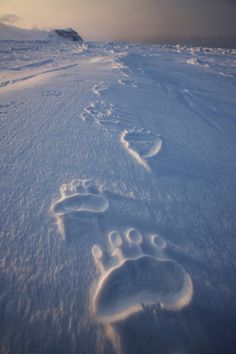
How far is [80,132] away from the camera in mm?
1712

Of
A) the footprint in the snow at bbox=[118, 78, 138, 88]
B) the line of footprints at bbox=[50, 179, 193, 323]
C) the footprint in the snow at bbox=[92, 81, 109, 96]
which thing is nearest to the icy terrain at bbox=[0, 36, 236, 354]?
the line of footprints at bbox=[50, 179, 193, 323]

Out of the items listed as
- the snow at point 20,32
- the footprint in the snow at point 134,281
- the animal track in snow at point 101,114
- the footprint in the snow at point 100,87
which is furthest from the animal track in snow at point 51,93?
the snow at point 20,32

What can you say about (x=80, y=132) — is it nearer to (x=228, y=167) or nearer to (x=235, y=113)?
(x=228, y=167)

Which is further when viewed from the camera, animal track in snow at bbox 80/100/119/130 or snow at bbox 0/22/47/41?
snow at bbox 0/22/47/41

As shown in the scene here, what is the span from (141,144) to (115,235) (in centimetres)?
82

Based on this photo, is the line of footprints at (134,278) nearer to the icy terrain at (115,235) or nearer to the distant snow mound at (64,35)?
the icy terrain at (115,235)

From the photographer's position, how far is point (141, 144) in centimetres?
164

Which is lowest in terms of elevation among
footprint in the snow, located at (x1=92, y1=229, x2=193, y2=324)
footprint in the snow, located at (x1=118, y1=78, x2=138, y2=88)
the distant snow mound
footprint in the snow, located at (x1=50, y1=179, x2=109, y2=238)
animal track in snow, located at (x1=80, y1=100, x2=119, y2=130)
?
footprint in the snow, located at (x1=92, y1=229, x2=193, y2=324)

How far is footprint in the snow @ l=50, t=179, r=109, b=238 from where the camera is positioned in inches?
42.8

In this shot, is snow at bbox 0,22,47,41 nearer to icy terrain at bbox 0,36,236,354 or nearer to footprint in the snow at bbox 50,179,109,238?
icy terrain at bbox 0,36,236,354

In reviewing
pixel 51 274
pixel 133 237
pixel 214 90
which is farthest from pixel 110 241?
pixel 214 90

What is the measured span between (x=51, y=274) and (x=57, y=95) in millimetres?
1952

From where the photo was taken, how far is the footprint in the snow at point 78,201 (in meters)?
1.09

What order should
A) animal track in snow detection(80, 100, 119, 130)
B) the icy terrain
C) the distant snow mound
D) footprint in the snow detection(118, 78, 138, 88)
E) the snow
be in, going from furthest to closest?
1. the distant snow mound
2. the snow
3. footprint in the snow detection(118, 78, 138, 88)
4. animal track in snow detection(80, 100, 119, 130)
5. the icy terrain
